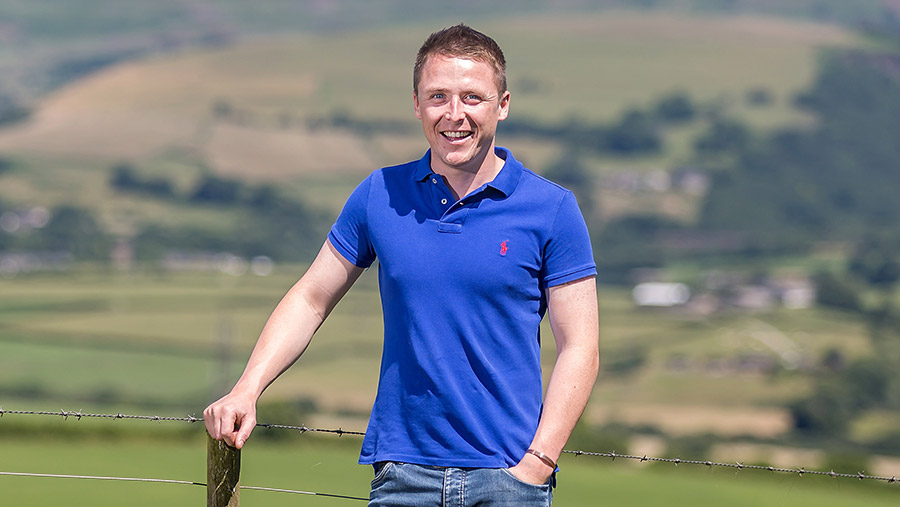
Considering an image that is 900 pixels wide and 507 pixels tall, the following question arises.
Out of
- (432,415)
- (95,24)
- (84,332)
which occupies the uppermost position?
(95,24)

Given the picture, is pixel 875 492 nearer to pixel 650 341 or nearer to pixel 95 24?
pixel 650 341

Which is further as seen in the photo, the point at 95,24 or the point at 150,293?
the point at 95,24

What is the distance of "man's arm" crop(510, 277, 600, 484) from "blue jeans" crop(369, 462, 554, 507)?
3 centimetres

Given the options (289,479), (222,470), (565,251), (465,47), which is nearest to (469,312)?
(565,251)

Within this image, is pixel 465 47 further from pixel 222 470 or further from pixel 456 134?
pixel 222 470

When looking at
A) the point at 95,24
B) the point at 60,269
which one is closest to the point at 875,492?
the point at 60,269

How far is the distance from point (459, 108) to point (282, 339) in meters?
0.69

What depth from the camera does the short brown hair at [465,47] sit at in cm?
282

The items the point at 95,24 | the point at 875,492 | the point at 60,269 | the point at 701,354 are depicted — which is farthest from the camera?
the point at 95,24

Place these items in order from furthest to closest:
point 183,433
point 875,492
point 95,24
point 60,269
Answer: point 95,24, point 60,269, point 183,433, point 875,492

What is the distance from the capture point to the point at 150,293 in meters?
91.9

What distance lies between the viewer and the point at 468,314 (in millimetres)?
2756

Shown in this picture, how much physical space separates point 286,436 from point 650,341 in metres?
62.4

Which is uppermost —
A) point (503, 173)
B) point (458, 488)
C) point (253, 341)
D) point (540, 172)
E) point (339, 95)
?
point (339, 95)
